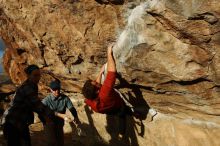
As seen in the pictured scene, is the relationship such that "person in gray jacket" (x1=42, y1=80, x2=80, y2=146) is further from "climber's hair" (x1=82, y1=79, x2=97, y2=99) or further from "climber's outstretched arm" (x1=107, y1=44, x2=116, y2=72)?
"climber's outstretched arm" (x1=107, y1=44, x2=116, y2=72)

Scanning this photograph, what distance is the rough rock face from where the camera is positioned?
672 cm

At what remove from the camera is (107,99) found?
8.27 m

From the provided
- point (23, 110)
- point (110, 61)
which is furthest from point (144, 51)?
point (23, 110)

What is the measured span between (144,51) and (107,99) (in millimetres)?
1314

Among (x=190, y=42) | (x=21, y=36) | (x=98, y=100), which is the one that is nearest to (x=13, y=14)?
(x=21, y=36)

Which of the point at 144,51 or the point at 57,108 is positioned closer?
the point at 144,51

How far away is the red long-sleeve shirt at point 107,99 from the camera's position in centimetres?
799

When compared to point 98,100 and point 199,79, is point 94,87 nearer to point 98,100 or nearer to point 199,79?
point 98,100

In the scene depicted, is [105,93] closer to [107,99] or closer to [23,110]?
[107,99]

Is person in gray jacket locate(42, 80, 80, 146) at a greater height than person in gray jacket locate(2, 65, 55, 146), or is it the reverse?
person in gray jacket locate(2, 65, 55, 146)

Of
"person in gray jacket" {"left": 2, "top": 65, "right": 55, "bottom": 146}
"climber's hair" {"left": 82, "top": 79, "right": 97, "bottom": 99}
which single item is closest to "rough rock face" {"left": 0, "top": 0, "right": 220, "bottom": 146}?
"climber's hair" {"left": 82, "top": 79, "right": 97, "bottom": 99}

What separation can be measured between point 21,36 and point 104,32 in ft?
9.55

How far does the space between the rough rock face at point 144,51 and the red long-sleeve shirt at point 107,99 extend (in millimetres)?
410

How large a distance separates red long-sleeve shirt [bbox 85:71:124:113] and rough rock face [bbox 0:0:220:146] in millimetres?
410
